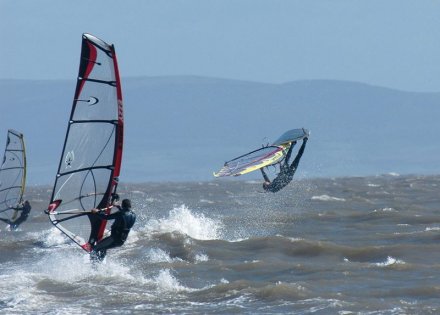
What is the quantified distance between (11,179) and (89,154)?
8998 mm

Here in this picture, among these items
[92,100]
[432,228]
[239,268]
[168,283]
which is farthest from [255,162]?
[92,100]

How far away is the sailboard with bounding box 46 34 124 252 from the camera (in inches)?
581

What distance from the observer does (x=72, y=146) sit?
49.5 feet

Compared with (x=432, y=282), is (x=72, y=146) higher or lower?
higher

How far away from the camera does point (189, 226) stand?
78.2 ft

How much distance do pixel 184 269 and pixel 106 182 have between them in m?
2.83

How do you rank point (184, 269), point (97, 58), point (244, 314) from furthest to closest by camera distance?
point (184, 269)
point (97, 58)
point (244, 314)

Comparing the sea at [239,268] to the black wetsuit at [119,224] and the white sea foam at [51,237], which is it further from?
the black wetsuit at [119,224]

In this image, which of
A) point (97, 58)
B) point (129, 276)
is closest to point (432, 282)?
point (129, 276)

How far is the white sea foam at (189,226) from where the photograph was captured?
22.8m

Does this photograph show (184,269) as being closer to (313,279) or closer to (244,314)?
(313,279)

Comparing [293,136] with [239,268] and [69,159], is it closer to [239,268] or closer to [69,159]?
[239,268]

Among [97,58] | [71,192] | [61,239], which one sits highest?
[97,58]

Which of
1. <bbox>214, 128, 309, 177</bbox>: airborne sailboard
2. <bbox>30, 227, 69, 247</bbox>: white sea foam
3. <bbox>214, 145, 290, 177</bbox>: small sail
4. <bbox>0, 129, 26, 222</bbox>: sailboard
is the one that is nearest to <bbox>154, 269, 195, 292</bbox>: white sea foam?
<bbox>30, 227, 69, 247</bbox>: white sea foam
